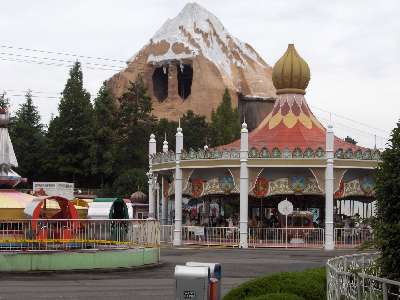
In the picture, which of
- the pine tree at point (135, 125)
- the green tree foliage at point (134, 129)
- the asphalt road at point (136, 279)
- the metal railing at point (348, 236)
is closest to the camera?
the asphalt road at point (136, 279)

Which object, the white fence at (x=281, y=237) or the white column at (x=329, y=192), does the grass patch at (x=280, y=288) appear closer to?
the white column at (x=329, y=192)

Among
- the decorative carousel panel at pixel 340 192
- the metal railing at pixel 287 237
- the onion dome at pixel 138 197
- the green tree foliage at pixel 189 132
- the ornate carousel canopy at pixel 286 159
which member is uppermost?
the green tree foliage at pixel 189 132

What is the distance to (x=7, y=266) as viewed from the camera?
21844 millimetres

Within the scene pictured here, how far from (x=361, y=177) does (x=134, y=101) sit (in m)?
42.1

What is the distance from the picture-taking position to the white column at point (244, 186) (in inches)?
1420

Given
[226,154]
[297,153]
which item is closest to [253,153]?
[226,154]

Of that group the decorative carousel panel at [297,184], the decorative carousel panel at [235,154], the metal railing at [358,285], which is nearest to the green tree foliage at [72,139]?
the decorative carousel panel at [235,154]

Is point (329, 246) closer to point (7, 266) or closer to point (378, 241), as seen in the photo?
point (7, 266)

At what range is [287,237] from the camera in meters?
36.7

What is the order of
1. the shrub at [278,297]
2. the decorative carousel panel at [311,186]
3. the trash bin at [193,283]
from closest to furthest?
the shrub at [278,297]
the trash bin at [193,283]
the decorative carousel panel at [311,186]

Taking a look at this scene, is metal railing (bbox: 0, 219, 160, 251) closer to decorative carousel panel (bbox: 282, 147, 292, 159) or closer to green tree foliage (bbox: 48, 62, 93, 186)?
decorative carousel panel (bbox: 282, 147, 292, 159)

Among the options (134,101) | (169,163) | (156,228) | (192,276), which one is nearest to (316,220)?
(169,163)

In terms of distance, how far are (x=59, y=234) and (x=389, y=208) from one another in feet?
47.5

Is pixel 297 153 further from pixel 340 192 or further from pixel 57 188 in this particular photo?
pixel 57 188
